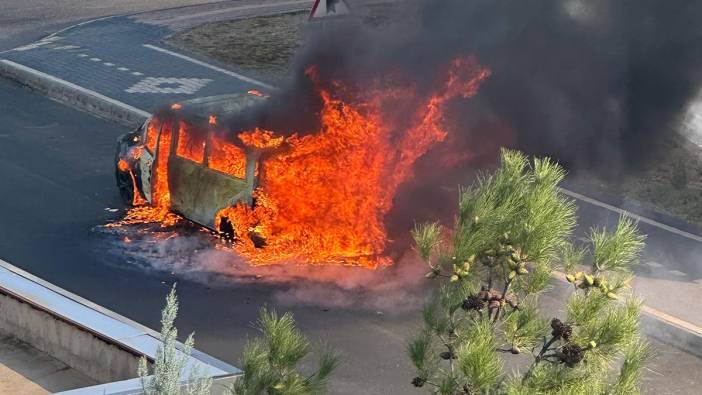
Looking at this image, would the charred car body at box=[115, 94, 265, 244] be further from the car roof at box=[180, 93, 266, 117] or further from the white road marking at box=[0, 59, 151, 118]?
the white road marking at box=[0, 59, 151, 118]

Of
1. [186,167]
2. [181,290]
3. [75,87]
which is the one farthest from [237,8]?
[181,290]

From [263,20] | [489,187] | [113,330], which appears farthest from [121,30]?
[489,187]

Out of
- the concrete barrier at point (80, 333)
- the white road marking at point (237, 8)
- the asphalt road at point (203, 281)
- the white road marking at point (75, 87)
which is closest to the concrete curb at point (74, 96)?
the white road marking at point (75, 87)

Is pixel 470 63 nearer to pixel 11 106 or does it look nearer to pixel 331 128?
pixel 331 128

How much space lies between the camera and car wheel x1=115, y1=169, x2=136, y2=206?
43.9ft

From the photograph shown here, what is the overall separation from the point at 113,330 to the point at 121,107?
8338 millimetres

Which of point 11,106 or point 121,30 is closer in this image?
point 11,106

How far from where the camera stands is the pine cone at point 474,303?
506 cm

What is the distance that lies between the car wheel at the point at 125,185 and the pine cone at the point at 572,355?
Answer: 920 cm

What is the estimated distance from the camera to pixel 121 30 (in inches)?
842

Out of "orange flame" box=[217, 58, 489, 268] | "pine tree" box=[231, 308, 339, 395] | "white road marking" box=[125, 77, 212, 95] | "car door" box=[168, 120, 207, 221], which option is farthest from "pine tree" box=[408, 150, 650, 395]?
"white road marking" box=[125, 77, 212, 95]

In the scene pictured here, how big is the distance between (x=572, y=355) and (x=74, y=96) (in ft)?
46.2

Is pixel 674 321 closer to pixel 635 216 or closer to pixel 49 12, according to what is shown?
pixel 635 216

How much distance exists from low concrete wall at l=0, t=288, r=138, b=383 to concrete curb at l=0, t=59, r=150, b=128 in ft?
22.4
